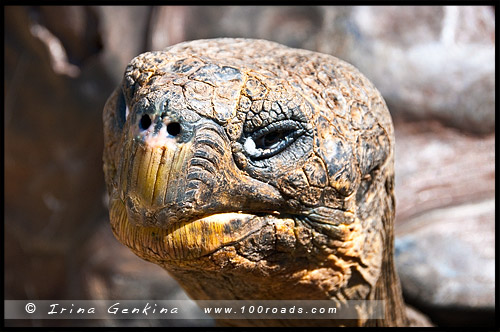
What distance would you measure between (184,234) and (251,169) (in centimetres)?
19

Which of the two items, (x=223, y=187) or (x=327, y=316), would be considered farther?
(x=327, y=316)

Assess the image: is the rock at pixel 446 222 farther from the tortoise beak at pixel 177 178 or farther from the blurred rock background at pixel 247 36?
the tortoise beak at pixel 177 178

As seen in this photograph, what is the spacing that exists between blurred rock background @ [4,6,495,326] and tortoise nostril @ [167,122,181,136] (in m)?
1.25

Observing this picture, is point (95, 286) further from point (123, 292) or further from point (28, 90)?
point (28, 90)

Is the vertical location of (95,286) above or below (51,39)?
below

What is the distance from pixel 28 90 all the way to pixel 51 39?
15.2 inches

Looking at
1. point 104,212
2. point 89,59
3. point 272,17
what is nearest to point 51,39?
point 89,59

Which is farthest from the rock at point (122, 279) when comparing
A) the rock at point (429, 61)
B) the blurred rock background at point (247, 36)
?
the rock at point (429, 61)

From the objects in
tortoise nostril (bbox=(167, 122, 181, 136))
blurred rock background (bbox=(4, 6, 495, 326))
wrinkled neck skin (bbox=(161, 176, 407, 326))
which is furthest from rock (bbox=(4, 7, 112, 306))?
tortoise nostril (bbox=(167, 122, 181, 136))

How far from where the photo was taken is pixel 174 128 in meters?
1.35

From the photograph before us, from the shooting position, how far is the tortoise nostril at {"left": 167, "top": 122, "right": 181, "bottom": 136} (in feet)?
4.43

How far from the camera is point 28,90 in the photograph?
3857 millimetres

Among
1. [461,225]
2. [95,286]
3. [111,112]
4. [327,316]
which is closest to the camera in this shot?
[111,112]

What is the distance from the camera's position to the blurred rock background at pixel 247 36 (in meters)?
2.51
